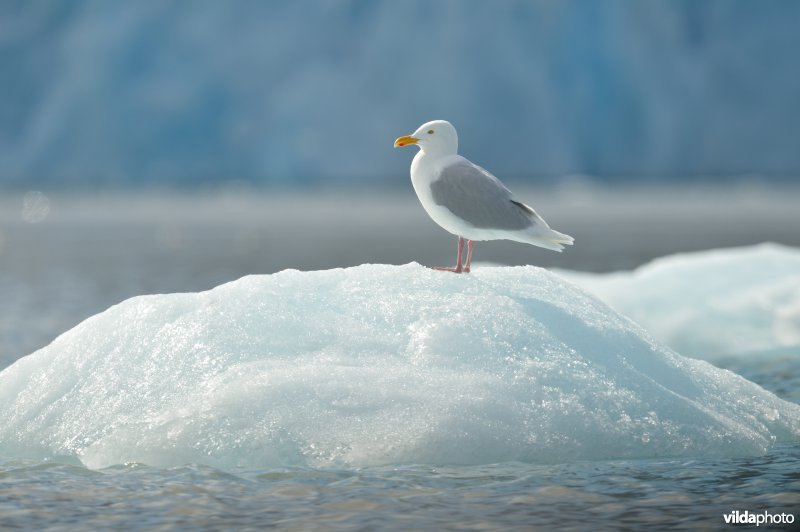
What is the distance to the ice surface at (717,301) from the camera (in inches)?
350

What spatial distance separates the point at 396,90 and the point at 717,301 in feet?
132

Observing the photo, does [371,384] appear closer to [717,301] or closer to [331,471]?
[331,471]

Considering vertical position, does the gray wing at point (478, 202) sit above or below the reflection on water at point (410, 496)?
above

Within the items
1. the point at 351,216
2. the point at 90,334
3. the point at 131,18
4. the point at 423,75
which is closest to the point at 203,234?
the point at 351,216

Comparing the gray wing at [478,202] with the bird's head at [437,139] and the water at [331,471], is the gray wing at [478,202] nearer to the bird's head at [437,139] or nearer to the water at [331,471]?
the bird's head at [437,139]

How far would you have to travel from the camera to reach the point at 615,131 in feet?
168

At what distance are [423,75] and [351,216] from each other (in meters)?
8.41

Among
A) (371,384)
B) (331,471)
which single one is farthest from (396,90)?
(331,471)

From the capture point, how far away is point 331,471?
455cm

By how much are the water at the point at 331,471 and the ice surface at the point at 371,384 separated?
4.3 inches

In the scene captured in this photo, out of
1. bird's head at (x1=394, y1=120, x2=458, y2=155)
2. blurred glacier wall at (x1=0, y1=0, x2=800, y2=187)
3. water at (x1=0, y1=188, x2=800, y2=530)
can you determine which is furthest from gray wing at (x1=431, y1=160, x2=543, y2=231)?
blurred glacier wall at (x1=0, y1=0, x2=800, y2=187)

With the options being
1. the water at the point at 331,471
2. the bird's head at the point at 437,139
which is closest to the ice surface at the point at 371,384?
the water at the point at 331,471

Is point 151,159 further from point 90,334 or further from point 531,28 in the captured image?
point 90,334

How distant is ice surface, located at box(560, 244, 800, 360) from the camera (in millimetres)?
8898
